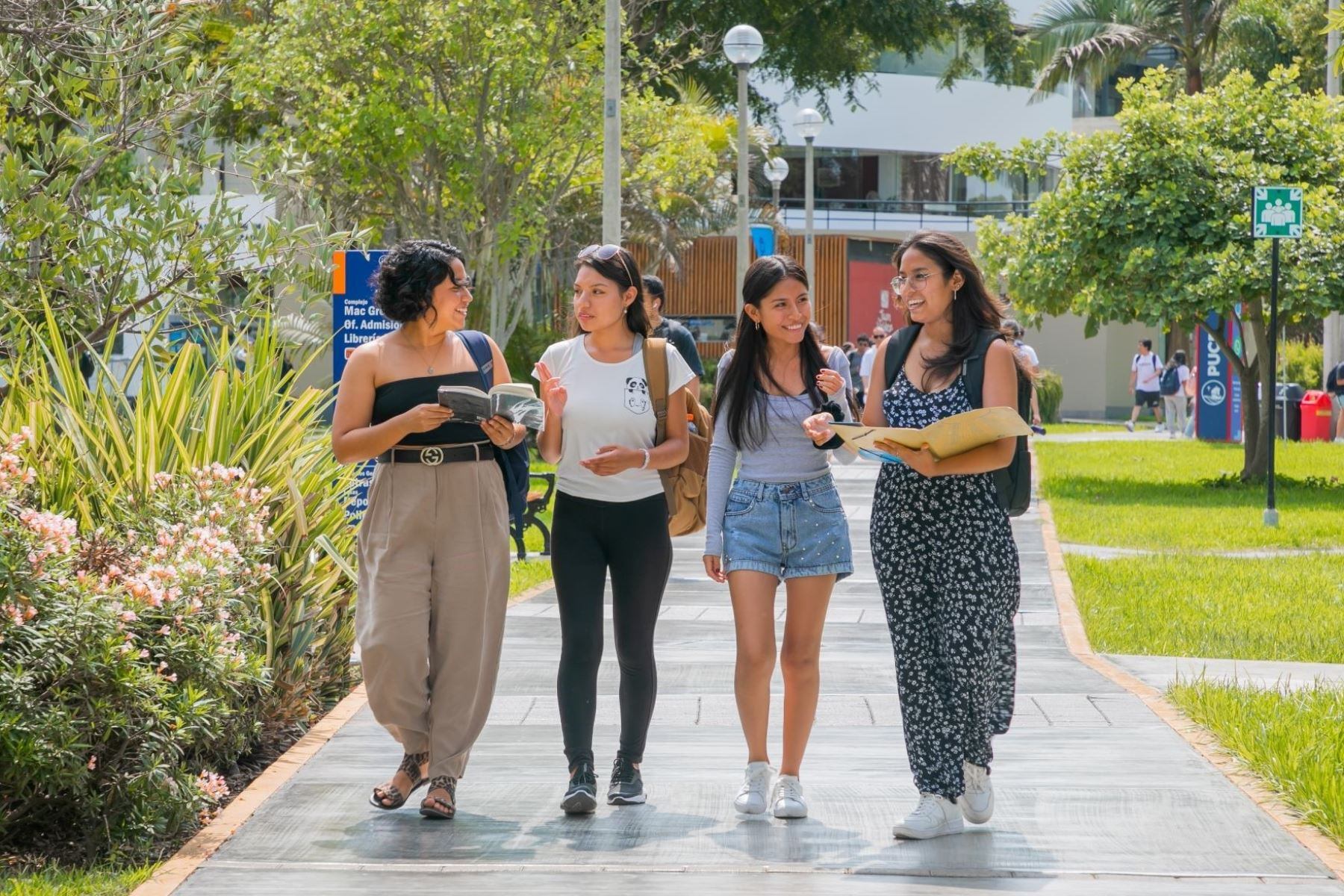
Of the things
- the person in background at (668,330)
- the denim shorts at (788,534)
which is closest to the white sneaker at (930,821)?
the denim shorts at (788,534)

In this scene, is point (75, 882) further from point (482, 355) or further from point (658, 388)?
point (658, 388)

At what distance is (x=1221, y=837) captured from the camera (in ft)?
18.2

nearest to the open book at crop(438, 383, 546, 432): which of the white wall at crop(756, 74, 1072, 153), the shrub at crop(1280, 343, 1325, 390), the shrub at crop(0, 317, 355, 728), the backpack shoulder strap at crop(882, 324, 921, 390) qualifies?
the backpack shoulder strap at crop(882, 324, 921, 390)

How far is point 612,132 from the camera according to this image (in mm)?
15547

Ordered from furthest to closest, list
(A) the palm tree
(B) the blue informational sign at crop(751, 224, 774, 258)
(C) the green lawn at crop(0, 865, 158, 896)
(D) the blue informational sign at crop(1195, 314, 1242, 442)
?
1. (A) the palm tree
2. (D) the blue informational sign at crop(1195, 314, 1242, 442)
3. (B) the blue informational sign at crop(751, 224, 774, 258)
4. (C) the green lawn at crop(0, 865, 158, 896)

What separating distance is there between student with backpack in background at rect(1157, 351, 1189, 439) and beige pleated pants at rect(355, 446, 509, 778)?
98.2ft

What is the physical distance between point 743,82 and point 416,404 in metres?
18.9

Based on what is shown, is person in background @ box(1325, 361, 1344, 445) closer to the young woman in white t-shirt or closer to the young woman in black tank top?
the young woman in white t-shirt

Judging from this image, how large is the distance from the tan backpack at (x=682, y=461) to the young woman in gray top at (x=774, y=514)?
7cm

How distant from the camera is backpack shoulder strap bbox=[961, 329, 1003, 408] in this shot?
18.3ft

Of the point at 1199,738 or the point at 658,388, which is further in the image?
the point at 1199,738

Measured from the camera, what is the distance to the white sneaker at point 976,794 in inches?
223

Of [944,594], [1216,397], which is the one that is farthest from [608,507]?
[1216,397]

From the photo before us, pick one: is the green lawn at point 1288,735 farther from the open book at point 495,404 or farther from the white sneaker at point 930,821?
the open book at point 495,404
